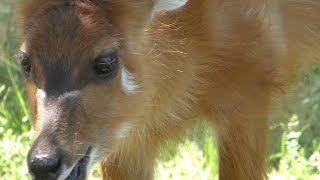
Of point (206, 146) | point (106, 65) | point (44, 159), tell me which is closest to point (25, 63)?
point (106, 65)

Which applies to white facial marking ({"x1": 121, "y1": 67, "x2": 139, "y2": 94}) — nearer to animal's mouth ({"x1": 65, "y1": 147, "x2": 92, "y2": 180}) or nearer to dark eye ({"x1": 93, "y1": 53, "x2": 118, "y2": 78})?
dark eye ({"x1": 93, "y1": 53, "x2": 118, "y2": 78})

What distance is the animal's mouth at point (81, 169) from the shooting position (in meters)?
3.96

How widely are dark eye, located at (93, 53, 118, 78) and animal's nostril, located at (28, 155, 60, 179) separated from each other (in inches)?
19.5

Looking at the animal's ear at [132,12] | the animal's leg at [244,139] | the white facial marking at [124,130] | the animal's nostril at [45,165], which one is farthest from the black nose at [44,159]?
the animal's leg at [244,139]

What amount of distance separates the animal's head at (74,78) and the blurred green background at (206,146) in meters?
1.09

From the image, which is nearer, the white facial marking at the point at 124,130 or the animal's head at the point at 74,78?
the animal's head at the point at 74,78

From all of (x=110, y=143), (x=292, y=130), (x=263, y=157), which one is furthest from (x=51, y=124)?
(x=292, y=130)

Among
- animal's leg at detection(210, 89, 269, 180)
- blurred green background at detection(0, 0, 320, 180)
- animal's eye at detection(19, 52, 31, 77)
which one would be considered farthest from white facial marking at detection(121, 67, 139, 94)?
blurred green background at detection(0, 0, 320, 180)

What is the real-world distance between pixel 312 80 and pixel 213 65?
7.92ft

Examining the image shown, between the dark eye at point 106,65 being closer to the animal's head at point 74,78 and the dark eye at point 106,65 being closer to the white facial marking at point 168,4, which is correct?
the animal's head at point 74,78

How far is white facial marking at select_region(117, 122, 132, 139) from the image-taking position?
171 inches

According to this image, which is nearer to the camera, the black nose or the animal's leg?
the black nose

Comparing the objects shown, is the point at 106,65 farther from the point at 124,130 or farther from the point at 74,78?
the point at 124,130

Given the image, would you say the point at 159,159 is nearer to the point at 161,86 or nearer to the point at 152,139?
the point at 152,139
